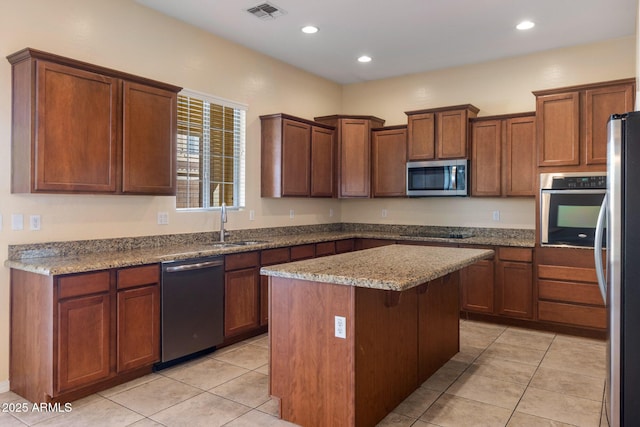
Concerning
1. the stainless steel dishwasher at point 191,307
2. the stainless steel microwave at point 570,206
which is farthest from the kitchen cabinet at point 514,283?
the stainless steel dishwasher at point 191,307

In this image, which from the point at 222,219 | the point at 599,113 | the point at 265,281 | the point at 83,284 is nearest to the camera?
the point at 83,284

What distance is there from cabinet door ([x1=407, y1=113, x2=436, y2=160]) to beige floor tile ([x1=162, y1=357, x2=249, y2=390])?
10.7 feet

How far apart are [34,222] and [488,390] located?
3431 mm

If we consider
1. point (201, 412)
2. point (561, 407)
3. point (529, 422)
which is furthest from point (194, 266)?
point (561, 407)

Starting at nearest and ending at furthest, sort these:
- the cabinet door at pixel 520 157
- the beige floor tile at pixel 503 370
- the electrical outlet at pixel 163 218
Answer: the beige floor tile at pixel 503 370 → the electrical outlet at pixel 163 218 → the cabinet door at pixel 520 157

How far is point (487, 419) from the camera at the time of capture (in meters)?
2.64

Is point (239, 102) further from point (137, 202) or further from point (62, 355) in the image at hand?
point (62, 355)

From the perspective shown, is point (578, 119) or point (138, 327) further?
point (578, 119)

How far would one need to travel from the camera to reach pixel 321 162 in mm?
5598

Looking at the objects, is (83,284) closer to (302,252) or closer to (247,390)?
(247,390)

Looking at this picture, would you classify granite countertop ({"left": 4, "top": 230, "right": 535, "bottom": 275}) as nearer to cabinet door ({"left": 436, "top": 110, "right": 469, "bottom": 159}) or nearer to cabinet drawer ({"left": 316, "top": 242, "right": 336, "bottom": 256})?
cabinet drawer ({"left": 316, "top": 242, "right": 336, "bottom": 256})

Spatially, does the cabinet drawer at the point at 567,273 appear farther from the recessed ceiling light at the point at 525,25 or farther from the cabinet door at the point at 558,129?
the recessed ceiling light at the point at 525,25

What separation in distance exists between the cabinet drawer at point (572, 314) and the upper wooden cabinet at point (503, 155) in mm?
1195

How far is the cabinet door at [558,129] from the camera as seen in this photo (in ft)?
13.9
